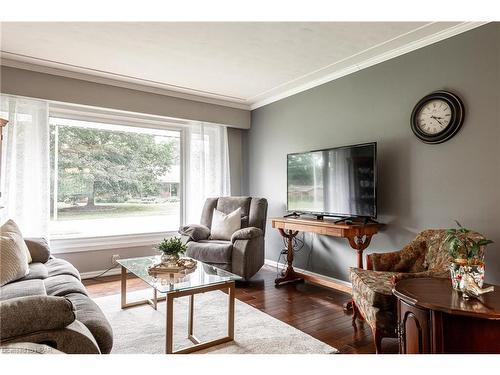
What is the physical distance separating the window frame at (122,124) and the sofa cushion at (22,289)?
1.97 metres

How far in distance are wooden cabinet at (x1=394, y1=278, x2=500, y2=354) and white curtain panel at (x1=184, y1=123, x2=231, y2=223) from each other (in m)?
3.50

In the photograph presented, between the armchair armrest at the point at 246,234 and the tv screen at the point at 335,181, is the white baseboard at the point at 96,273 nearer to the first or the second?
the armchair armrest at the point at 246,234

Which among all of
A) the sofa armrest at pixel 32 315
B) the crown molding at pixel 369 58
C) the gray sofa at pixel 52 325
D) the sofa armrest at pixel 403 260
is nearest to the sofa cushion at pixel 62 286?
the gray sofa at pixel 52 325

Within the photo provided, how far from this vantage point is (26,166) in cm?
356

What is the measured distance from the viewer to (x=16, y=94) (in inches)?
135

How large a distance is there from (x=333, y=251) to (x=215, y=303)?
1.53m

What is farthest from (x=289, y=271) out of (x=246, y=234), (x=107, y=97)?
(x=107, y=97)

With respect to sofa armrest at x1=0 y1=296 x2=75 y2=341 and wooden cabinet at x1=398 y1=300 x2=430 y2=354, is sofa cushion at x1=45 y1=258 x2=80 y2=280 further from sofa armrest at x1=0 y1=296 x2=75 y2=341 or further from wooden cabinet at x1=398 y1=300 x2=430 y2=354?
wooden cabinet at x1=398 y1=300 x2=430 y2=354

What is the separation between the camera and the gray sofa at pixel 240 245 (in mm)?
3648

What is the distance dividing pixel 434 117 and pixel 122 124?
12.3 ft

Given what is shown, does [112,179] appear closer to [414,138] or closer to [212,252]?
[212,252]

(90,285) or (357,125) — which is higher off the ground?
(357,125)
